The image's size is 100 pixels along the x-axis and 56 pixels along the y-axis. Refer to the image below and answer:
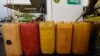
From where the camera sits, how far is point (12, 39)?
2.48 ft

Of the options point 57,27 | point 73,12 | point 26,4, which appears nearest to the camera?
point 57,27

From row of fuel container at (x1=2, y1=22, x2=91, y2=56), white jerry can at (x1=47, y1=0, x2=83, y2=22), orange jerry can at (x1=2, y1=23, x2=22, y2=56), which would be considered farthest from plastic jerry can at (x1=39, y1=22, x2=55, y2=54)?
white jerry can at (x1=47, y1=0, x2=83, y2=22)

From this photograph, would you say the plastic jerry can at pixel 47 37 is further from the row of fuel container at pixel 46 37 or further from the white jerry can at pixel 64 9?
the white jerry can at pixel 64 9

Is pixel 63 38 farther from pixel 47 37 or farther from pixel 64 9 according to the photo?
pixel 64 9

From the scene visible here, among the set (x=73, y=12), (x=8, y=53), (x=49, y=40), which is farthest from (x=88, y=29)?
(x=73, y=12)

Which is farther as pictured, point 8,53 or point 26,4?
point 26,4

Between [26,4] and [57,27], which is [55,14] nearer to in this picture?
[57,27]

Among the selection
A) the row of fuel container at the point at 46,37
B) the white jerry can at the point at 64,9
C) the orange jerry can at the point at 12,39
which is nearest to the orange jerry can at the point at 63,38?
the row of fuel container at the point at 46,37

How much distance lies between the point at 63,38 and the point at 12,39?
23 centimetres

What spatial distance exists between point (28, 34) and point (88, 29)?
266 mm

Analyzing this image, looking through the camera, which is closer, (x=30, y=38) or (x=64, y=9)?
(x=30, y=38)

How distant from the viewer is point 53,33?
737mm

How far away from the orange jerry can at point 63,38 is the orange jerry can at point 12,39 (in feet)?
0.57

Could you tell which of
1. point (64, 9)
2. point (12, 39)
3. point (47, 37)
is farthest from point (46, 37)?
point (64, 9)
